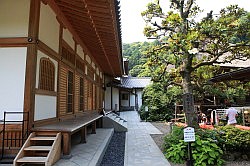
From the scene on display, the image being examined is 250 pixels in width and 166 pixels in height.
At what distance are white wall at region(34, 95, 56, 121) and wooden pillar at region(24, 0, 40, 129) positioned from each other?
22 centimetres

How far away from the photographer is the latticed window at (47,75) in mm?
4973

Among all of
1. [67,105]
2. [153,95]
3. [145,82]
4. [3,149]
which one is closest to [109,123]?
[67,105]

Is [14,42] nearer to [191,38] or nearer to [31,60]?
[31,60]

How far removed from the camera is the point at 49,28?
5.41m

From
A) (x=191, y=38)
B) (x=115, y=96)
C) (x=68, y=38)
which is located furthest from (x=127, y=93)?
(x=191, y=38)

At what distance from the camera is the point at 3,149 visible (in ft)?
14.1

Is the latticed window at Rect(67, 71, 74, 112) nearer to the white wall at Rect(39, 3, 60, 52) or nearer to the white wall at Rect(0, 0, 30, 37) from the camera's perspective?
the white wall at Rect(39, 3, 60, 52)

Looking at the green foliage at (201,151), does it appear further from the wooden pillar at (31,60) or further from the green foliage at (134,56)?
the green foliage at (134,56)

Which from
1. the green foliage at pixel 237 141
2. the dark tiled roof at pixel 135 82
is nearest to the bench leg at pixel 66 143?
the green foliage at pixel 237 141

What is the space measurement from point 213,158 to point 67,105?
460 cm

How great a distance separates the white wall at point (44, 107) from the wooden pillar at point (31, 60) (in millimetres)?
222

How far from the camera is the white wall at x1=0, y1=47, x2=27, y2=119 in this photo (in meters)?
4.51

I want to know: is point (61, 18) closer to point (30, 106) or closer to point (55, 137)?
point (30, 106)

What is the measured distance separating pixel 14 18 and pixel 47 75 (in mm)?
1506
